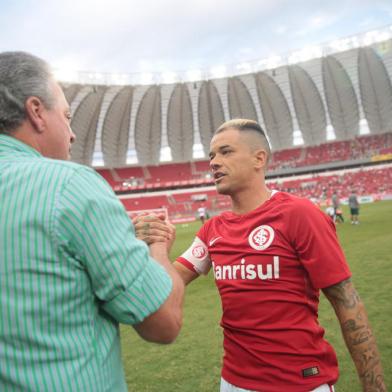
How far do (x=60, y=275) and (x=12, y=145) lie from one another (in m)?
0.52

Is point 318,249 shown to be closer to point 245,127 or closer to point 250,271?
point 250,271

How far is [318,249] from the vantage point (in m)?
1.84

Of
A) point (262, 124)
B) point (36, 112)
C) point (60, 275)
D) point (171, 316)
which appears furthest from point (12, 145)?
point (262, 124)

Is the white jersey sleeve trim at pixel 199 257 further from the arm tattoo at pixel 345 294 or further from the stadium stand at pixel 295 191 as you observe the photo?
the stadium stand at pixel 295 191

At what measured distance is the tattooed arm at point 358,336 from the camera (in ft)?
5.91

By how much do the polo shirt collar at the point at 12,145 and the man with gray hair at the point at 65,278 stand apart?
48mm

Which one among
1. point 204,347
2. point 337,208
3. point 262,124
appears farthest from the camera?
point 262,124

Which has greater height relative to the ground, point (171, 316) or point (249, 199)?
point (249, 199)

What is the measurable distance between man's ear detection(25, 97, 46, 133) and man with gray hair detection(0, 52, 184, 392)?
6.6 inches

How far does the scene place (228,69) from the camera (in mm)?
39562

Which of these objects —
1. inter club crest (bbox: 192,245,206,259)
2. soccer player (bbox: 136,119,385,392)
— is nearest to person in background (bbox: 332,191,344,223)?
inter club crest (bbox: 192,245,206,259)

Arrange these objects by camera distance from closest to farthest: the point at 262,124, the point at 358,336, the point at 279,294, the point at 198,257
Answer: the point at 358,336 < the point at 279,294 < the point at 198,257 < the point at 262,124

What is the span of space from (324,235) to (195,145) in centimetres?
5011

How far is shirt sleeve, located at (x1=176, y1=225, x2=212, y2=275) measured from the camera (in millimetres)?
2494
